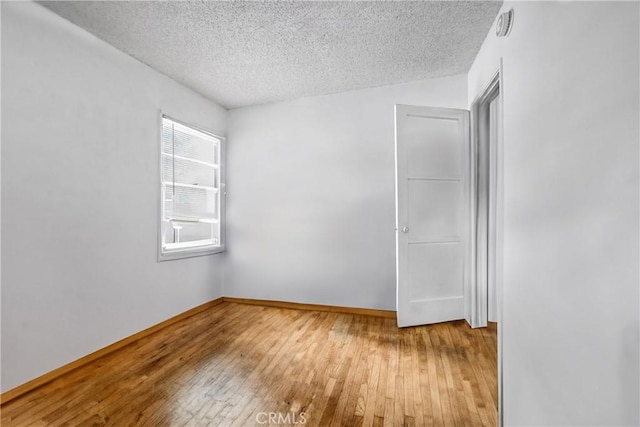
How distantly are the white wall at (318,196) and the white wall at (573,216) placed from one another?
64.4 inches

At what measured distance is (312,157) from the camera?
11.2ft

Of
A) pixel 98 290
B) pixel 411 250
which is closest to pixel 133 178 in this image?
pixel 98 290

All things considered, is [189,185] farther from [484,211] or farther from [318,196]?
[484,211]

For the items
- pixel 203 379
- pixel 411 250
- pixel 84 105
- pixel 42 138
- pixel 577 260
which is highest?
pixel 84 105

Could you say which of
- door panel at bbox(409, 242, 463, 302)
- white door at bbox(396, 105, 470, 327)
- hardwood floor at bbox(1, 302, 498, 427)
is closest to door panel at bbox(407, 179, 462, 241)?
white door at bbox(396, 105, 470, 327)

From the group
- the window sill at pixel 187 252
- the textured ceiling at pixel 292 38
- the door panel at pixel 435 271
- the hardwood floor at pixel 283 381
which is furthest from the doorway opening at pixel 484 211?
the window sill at pixel 187 252

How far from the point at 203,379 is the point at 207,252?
1.74m

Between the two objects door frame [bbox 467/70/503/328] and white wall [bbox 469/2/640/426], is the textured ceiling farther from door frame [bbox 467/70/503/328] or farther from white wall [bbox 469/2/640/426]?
white wall [bbox 469/2/640/426]

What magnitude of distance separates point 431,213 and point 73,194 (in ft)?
10.1

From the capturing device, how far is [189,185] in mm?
3254

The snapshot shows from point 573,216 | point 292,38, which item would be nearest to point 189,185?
point 292,38

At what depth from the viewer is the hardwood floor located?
1568 mm

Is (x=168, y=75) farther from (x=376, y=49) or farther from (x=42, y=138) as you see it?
(x=376, y=49)

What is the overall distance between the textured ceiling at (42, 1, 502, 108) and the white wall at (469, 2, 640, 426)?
0.79 meters
